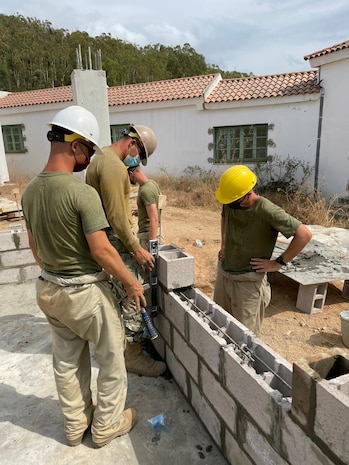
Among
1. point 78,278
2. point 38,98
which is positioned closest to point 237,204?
point 78,278

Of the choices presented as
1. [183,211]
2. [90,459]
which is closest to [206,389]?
[90,459]

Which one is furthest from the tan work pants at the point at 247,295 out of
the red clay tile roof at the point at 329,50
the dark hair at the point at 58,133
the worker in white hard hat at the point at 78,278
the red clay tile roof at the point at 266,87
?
the red clay tile roof at the point at 266,87

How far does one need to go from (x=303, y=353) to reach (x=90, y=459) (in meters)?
2.47

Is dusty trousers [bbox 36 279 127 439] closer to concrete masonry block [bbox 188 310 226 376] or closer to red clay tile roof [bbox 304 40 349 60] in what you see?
concrete masonry block [bbox 188 310 226 376]

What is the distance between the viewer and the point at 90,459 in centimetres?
221

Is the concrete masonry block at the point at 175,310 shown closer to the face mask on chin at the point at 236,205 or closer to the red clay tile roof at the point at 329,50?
the face mask on chin at the point at 236,205

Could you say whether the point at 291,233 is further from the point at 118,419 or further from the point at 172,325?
the point at 118,419

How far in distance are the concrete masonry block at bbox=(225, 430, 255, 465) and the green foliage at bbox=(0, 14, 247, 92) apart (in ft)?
103

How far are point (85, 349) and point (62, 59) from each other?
38712 mm

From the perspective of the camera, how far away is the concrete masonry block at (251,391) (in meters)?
1.69

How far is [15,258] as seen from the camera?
482 cm

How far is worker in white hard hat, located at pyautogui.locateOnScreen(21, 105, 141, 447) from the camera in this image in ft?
6.26

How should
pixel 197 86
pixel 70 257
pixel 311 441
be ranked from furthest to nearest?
pixel 197 86, pixel 70 257, pixel 311 441

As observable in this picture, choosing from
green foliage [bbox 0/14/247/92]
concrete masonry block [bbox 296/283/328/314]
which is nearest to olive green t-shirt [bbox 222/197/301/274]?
concrete masonry block [bbox 296/283/328/314]
